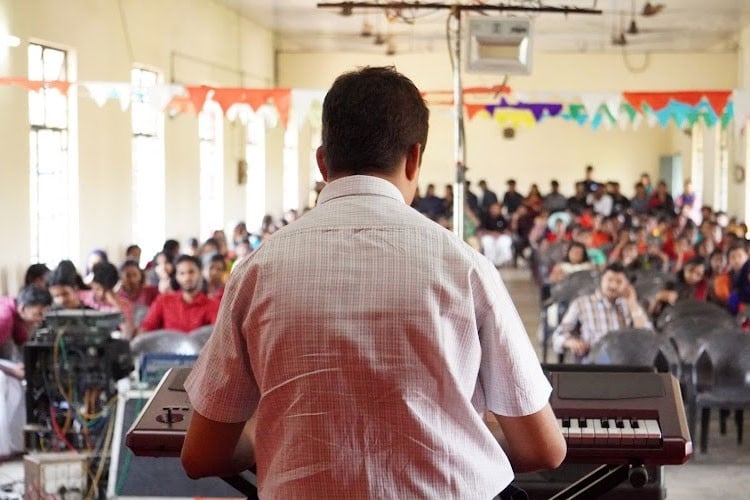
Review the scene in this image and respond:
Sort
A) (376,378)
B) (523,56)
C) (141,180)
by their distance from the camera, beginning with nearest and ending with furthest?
(376,378) → (523,56) → (141,180)

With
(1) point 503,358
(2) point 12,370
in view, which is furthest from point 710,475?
(1) point 503,358

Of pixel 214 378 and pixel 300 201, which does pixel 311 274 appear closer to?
pixel 214 378

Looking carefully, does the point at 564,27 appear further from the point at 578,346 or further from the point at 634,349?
the point at 634,349

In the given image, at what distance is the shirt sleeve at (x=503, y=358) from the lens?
1849mm

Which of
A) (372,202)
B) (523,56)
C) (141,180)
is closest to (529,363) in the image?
(372,202)

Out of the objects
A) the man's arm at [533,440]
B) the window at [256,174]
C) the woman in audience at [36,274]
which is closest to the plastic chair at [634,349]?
the woman in audience at [36,274]

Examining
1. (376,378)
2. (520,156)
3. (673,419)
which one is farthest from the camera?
(520,156)

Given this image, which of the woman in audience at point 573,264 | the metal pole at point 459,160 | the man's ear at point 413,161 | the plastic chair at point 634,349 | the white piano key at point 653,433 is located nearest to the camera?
the man's ear at point 413,161

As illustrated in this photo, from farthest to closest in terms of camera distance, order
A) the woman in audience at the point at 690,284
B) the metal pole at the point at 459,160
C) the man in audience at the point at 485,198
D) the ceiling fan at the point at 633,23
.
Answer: the man in audience at the point at 485,198 → the ceiling fan at the point at 633,23 → the woman in audience at the point at 690,284 → the metal pole at the point at 459,160

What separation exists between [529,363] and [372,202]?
33 cm

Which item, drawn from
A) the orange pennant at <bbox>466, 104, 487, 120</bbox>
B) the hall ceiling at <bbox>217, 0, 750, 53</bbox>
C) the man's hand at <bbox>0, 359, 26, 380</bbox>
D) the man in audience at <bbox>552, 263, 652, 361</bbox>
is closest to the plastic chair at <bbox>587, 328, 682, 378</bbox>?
→ the man in audience at <bbox>552, 263, 652, 361</bbox>

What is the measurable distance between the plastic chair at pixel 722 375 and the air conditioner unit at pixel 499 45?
1883 mm

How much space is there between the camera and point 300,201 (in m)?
23.2

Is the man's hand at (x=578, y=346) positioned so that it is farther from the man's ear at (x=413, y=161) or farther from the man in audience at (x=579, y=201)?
the man in audience at (x=579, y=201)
